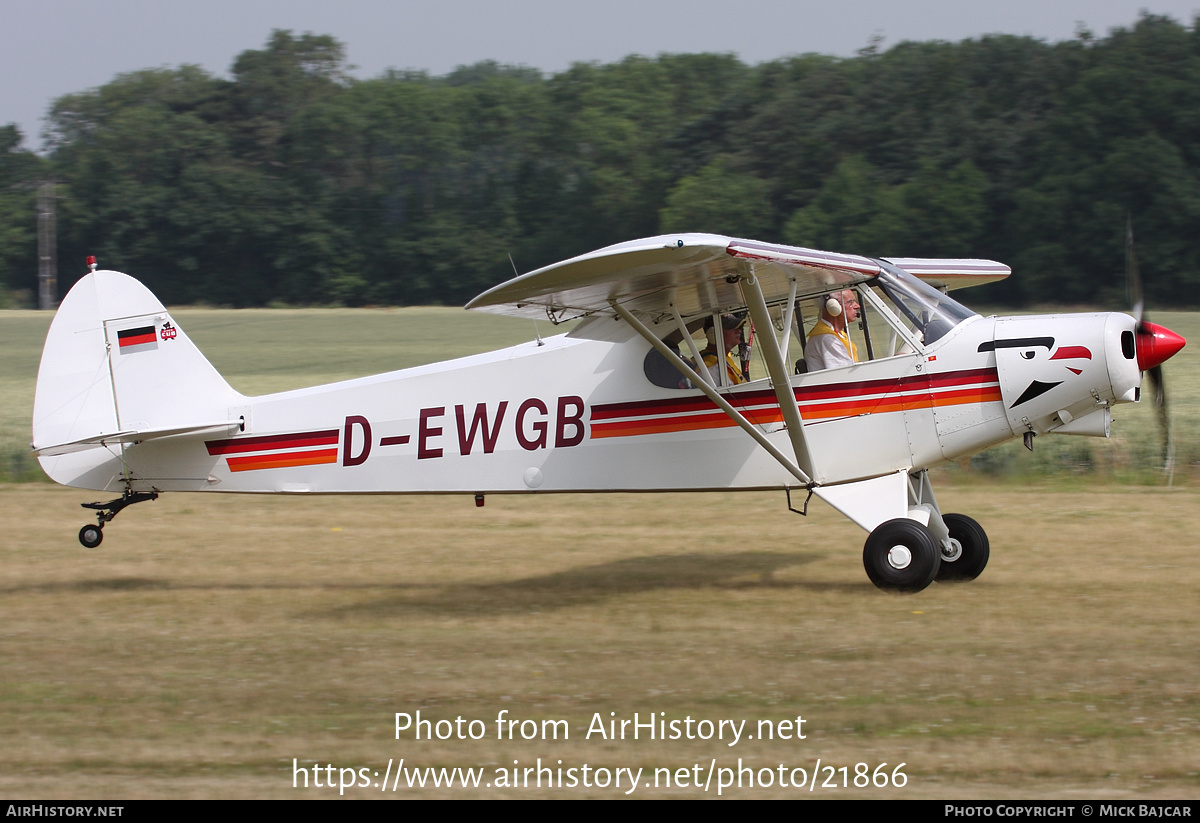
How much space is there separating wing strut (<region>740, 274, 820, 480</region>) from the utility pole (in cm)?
4503

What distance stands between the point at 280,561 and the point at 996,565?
19.4ft

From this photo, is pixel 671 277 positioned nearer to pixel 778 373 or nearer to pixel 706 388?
pixel 706 388

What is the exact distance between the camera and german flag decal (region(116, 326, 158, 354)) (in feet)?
30.6

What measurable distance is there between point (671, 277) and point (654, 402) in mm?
1164

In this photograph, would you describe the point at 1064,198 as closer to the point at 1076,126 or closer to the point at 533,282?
the point at 1076,126

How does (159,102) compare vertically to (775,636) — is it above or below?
above

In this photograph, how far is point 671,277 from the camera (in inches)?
300

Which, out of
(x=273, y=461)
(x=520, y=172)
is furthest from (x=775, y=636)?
(x=520, y=172)

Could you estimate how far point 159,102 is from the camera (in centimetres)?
5988

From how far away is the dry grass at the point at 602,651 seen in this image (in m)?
5.15

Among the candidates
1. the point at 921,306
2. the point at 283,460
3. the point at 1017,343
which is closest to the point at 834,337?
the point at 921,306

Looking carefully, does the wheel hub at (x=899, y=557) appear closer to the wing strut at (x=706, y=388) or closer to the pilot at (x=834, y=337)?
the wing strut at (x=706, y=388)

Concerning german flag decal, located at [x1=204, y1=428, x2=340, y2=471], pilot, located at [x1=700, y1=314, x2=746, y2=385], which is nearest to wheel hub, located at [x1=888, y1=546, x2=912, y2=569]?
pilot, located at [x1=700, y1=314, x2=746, y2=385]

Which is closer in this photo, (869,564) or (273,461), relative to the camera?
(869,564)
